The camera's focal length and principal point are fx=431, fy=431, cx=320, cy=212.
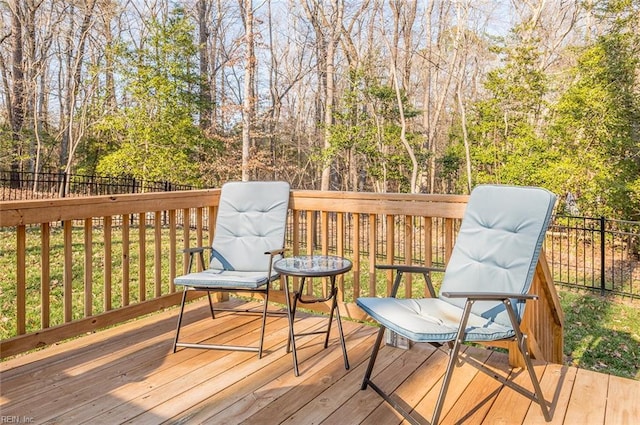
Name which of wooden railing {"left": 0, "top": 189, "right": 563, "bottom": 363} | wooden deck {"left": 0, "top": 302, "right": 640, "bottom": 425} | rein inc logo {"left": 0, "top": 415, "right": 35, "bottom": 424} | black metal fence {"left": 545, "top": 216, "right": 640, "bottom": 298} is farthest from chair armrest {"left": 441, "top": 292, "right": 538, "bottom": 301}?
black metal fence {"left": 545, "top": 216, "right": 640, "bottom": 298}

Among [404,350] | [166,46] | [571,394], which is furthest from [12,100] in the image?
[571,394]

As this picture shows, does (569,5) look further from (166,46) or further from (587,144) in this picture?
(166,46)

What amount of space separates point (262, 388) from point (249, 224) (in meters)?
1.38

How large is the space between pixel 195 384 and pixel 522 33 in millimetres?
10055

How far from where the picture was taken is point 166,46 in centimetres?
1094

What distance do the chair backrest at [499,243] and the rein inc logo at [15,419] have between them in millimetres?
2208

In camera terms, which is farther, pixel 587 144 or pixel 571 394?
pixel 587 144

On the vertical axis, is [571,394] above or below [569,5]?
below

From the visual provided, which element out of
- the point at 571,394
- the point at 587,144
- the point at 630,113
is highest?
the point at 630,113

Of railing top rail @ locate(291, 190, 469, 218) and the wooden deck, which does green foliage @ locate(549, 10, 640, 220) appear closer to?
railing top rail @ locate(291, 190, 469, 218)

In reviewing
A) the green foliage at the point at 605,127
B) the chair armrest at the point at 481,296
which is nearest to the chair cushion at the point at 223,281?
the chair armrest at the point at 481,296

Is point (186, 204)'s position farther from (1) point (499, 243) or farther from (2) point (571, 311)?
(2) point (571, 311)

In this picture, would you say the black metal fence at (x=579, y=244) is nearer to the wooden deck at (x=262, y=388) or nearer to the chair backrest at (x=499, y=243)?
the chair backrest at (x=499, y=243)

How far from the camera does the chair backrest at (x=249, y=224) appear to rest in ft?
10.9
